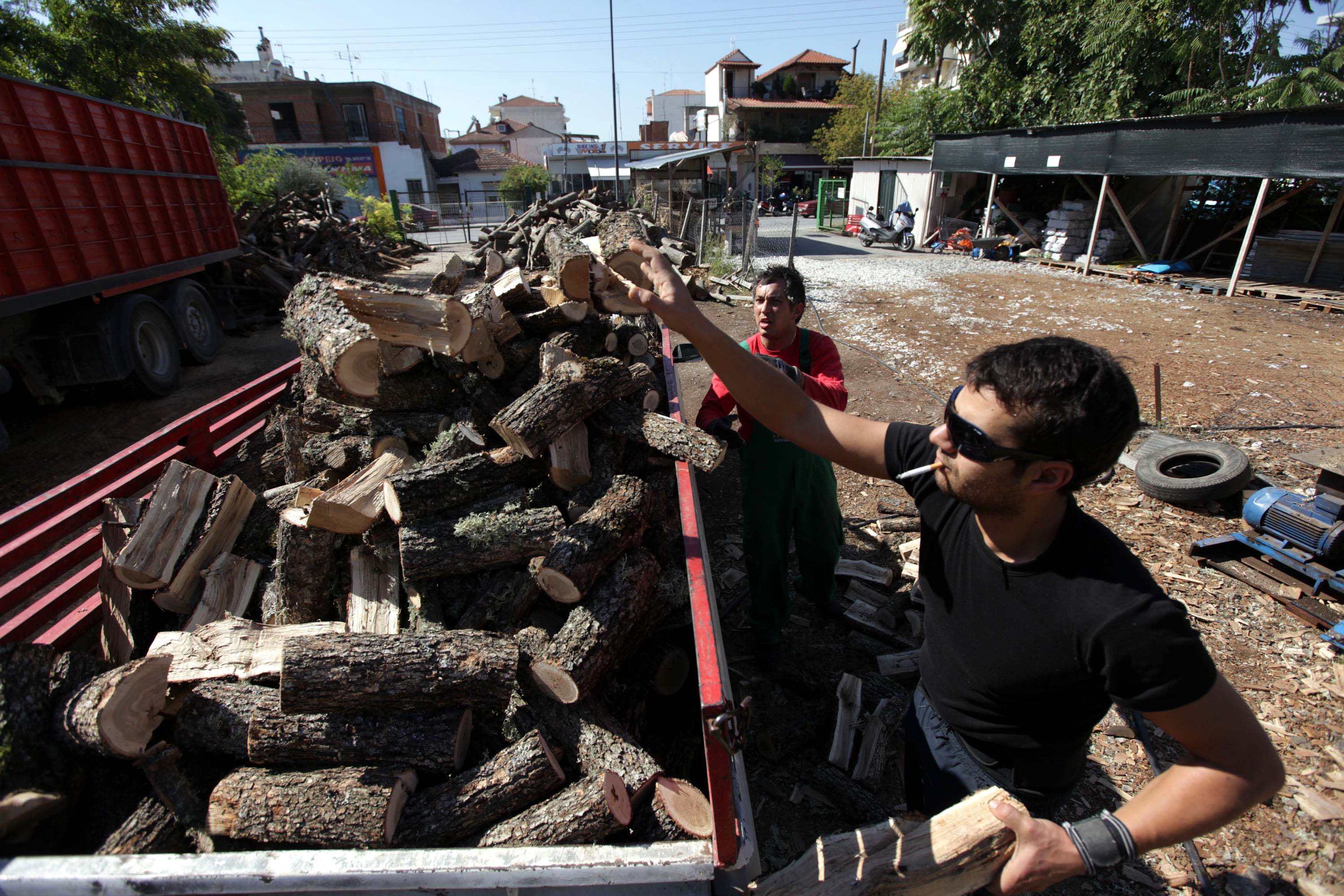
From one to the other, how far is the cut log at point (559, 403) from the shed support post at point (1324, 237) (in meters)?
14.3

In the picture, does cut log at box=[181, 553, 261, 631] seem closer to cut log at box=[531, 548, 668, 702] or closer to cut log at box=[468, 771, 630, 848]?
cut log at box=[531, 548, 668, 702]

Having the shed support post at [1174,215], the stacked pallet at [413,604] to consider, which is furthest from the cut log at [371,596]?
the shed support post at [1174,215]

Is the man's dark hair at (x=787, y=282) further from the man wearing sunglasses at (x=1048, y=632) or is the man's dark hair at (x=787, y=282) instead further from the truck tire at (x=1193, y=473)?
the truck tire at (x=1193, y=473)

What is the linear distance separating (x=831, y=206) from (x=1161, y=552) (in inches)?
970

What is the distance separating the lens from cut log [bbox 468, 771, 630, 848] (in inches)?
75.4

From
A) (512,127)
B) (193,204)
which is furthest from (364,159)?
(193,204)

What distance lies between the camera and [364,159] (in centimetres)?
3331

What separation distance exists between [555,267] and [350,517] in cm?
245

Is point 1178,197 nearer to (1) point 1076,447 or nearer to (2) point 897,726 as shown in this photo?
(2) point 897,726

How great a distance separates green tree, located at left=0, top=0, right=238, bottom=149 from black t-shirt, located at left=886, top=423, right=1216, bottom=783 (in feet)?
52.2

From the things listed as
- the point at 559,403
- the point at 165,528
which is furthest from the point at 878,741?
the point at 165,528

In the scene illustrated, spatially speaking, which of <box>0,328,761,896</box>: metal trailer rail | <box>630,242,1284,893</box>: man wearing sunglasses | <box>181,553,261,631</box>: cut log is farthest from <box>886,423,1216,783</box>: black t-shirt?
<box>181,553,261,631</box>: cut log

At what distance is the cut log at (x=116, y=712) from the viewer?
205cm

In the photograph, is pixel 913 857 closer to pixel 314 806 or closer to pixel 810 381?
pixel 314 806
